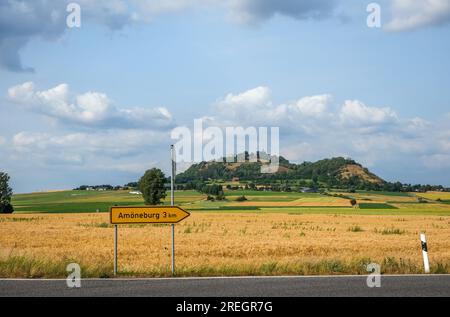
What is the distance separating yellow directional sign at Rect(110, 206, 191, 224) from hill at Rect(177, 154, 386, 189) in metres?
99.9

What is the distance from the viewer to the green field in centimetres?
8350

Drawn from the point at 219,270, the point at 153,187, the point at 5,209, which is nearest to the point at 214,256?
the point at 219,270

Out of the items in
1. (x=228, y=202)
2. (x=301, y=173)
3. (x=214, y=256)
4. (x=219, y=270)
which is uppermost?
(x=301, y=173)

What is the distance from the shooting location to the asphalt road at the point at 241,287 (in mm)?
10352

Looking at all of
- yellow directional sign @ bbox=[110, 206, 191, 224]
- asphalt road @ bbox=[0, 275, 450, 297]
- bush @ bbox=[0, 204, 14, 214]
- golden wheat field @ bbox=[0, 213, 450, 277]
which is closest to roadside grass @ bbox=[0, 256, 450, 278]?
golden wheat field @ bbox=[0, 213, 450, 277]

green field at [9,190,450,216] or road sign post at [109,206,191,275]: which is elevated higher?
road sign post at [109,206,191,275]

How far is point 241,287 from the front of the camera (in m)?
11.0

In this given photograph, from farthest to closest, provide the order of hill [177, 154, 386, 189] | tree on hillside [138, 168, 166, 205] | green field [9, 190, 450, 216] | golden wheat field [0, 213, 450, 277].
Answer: hill [177, 154, 386, 189] < tree on hillside [138, 168, 166, 205] < green field [9, 190, 450, 216] < golden wheat field [0, 213, 450, 277]

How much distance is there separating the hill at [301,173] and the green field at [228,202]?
13.3 metres

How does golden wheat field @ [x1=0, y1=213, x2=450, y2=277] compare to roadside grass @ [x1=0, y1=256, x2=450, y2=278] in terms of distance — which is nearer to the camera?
roadside grass @ [x1=0, y1=256, x2=450, y2=278]

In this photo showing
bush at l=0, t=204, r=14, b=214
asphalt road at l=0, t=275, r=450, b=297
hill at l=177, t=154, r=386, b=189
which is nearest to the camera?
asphalt road at l=0, t=275, r=450, b=297

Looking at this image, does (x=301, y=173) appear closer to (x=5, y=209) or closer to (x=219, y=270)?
(x=5, y=209)

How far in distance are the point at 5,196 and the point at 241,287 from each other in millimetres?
94111

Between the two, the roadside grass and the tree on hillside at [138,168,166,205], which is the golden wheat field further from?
the tree on hillside at [138,168,166,205]
